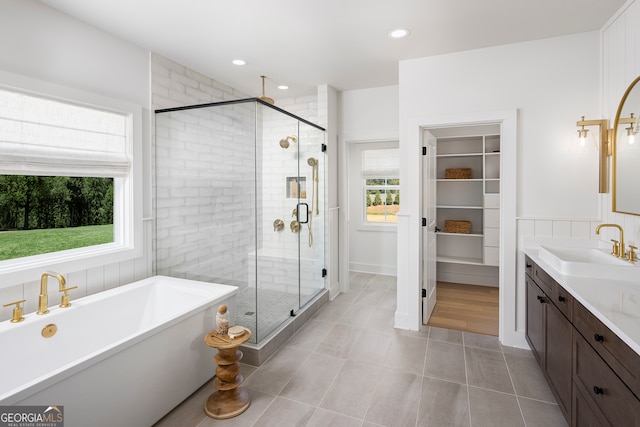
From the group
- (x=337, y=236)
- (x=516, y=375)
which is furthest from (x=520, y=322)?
(x=337, y=236)

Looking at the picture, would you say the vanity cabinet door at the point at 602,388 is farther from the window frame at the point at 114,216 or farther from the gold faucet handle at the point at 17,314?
the window frame at the point at 114,216

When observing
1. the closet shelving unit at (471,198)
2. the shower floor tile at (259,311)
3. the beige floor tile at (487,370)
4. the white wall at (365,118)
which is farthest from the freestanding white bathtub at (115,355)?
the closet shelving unit at (471,198)

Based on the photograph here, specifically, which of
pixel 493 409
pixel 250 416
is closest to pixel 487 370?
pixel 493 409

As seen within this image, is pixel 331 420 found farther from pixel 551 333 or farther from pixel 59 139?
pixel 59 139

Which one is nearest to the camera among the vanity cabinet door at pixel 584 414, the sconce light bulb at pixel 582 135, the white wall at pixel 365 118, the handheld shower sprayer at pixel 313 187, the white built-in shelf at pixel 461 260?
the vanity cabinet door at pixel 584 414

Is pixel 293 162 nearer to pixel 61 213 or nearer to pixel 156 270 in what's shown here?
pixel 156 270

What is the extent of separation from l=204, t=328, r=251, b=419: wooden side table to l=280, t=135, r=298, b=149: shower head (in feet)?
5.73

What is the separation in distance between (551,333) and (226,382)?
2067 mm

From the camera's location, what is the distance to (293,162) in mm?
3211

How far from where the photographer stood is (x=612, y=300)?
1441 millimetres

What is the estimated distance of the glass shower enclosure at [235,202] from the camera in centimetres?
264

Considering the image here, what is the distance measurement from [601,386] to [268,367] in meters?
2.00

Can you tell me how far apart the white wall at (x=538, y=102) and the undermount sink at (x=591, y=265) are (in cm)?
43

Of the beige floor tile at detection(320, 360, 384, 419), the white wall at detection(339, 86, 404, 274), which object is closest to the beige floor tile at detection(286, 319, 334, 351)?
the beige floor tile at detection(320, 360, 384, 419)
